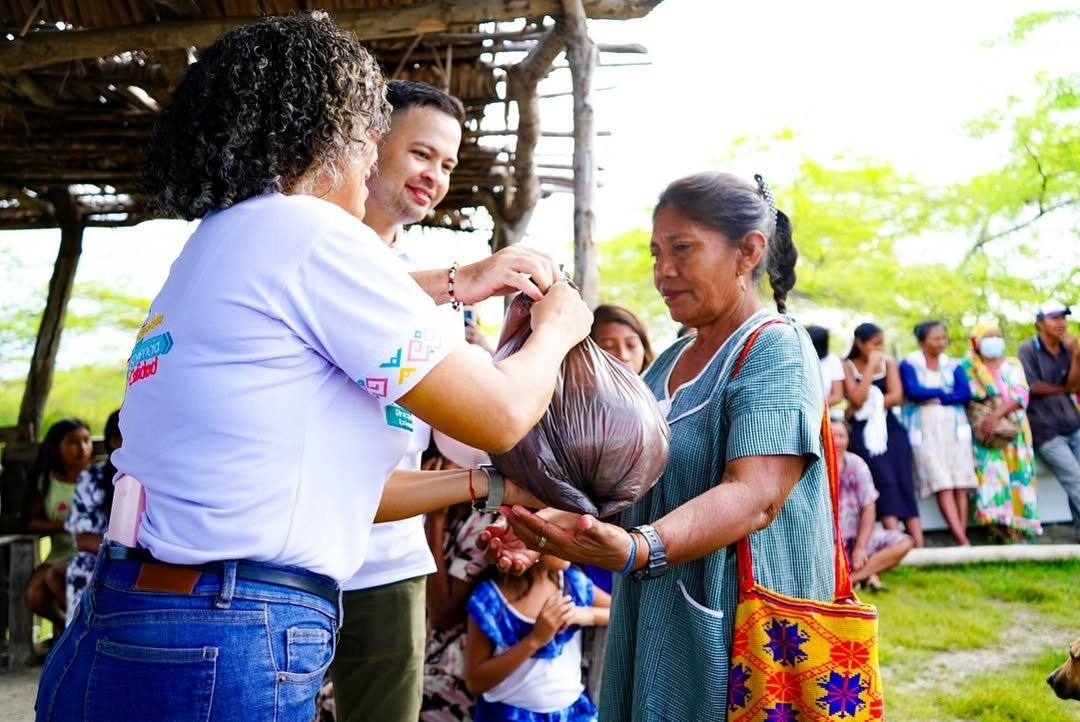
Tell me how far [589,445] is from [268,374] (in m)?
0.56

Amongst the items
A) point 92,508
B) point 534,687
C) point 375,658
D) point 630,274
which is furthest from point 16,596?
point 630,274

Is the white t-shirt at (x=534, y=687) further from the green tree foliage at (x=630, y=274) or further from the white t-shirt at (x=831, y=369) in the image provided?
the green tree foliage at (x=630, y=274)

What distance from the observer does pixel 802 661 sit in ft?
5.74

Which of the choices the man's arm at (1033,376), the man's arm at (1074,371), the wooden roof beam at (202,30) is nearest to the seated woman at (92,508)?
the wooden roof beam at (202,30)

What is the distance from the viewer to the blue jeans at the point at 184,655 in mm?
1271

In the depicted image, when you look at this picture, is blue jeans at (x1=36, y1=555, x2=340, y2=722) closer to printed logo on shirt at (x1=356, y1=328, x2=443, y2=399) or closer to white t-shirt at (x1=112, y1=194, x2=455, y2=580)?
white t-shirt at (x1=112, y1=194, x2=455, y2=580)

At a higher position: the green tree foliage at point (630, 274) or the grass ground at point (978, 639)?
the green tree foliage at point (630, 274)

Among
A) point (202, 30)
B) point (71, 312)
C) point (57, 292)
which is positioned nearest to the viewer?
point (202, 30)

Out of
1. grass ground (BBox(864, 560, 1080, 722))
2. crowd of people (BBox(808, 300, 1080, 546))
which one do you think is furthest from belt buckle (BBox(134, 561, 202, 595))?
crowd of people (BBox(808, 300, 1080, 546))

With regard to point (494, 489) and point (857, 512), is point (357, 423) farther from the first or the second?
point (857, 512)

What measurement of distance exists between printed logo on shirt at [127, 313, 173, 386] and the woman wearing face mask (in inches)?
302

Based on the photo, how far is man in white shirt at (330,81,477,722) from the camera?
239cm

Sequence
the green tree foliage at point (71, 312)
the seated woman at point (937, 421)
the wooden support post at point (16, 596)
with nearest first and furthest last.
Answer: the wooden support post at point (16, 596)
the seated woman at point (937, 421)
the green tree foliage at point (71, 312)

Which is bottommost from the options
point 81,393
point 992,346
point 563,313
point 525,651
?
point 525,651
